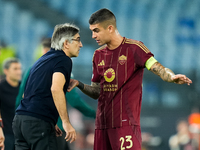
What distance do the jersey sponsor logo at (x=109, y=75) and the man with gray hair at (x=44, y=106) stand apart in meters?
0.69

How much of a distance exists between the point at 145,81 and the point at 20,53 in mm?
4087

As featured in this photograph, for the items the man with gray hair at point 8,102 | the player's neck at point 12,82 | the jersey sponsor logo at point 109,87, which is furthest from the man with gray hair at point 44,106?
the player's neck at point 12,82

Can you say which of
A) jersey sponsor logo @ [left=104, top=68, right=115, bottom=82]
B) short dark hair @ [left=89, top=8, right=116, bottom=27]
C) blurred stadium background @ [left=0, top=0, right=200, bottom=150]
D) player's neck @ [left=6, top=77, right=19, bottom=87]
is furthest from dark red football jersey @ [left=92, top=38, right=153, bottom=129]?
blurred stadium background @ [left=0, top=0, right=200, bottom=150]

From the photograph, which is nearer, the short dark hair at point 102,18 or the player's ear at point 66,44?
the player's ear at point 66,44

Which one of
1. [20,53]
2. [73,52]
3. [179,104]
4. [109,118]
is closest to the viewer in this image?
[73,52]

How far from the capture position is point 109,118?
4086 millimetres

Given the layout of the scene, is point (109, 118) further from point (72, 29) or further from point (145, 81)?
point (145, 81)

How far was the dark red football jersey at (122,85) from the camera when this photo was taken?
400cm

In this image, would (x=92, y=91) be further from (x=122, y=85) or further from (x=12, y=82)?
(x=12, y=82)

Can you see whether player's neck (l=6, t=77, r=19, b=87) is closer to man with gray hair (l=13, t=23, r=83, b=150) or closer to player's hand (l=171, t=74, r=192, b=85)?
man with gray hair (l=13, t=23, r=83, b=150)

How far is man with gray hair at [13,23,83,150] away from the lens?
133 inches

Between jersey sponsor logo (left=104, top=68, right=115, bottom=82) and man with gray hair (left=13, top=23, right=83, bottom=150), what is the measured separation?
0.69 meters

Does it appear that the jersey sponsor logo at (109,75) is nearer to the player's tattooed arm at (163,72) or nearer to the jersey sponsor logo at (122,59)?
the jersey sponsor logo at (122,59)

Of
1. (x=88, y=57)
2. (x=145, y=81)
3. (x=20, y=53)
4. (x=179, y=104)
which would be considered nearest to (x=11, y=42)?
(x=20, y=53)
